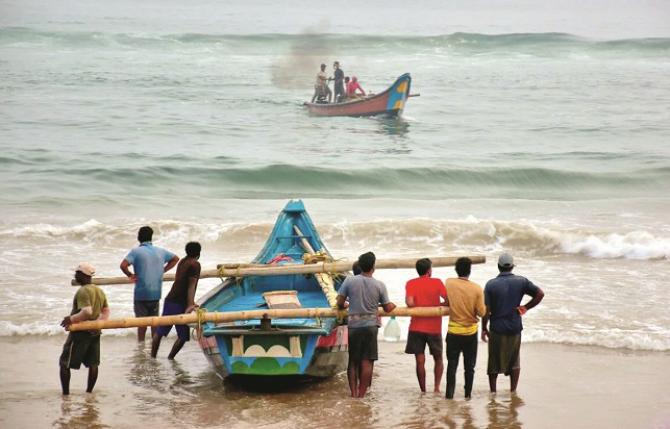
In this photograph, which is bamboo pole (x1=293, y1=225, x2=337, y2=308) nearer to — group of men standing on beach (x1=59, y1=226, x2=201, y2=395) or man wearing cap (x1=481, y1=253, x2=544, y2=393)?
group of men standing on beach (x1=59, y1=226, x2=201, y2=395)

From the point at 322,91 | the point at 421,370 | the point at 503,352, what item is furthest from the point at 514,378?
the point at 322,91

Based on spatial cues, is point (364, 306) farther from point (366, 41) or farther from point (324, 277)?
point (366, 41)

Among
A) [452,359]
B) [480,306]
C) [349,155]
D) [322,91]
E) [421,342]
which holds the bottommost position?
[452,359]

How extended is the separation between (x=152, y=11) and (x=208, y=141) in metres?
41.6

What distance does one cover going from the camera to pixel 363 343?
7871mm

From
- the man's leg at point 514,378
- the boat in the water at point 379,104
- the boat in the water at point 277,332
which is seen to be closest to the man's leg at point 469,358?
the man's leg at point 514,378

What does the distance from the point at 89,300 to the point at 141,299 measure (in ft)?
5.33

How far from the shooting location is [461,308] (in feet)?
25.3

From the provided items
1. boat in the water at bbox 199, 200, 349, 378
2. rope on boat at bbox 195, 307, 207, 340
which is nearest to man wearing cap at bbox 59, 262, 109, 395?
rope on boat at bbox 195, 307, 207, 340

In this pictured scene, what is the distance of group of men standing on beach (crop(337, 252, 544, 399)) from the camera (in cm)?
771

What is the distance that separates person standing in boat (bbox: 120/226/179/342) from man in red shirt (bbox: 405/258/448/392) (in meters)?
2.46

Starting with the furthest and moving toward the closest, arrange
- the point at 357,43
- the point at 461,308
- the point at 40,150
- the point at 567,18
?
the point at 567,18 → the point at 357,43 → the point at 40,150 → the point at 461,308

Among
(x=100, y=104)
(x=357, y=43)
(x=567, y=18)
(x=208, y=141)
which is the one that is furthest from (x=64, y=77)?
(x=567, y=18)

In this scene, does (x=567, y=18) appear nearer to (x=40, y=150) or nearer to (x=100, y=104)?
(x=100, y=104)
